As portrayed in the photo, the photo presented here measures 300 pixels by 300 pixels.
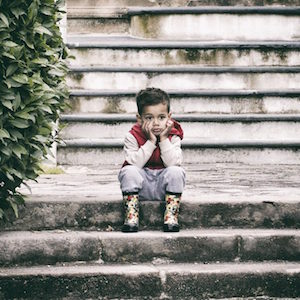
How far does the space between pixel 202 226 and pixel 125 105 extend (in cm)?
343

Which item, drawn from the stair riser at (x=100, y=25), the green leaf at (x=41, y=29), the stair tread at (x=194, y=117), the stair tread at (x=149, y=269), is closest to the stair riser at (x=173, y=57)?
the stair tread at (x=194, y=117)

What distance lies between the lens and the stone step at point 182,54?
318 inches

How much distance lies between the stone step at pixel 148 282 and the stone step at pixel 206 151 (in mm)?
3170

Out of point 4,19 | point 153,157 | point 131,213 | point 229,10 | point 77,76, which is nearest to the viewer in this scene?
point 4,19

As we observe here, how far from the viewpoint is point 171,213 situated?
427 cm

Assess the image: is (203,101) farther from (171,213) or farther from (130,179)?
(171,213)

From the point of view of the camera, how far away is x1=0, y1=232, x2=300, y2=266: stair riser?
160 inches

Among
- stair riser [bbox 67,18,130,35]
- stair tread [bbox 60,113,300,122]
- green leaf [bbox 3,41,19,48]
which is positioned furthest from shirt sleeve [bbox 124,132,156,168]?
stair riser [bbox 67,18,130,35]

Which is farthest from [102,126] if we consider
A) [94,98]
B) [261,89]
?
[261,89]

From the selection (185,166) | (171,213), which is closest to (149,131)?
(171,213)

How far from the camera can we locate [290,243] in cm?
420

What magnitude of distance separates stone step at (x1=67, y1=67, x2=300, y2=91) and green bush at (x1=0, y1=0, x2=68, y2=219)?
370 cm

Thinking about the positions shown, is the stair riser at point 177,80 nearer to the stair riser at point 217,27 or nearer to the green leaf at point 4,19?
the stair riser at point 217,27

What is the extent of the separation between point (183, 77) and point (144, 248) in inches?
158
